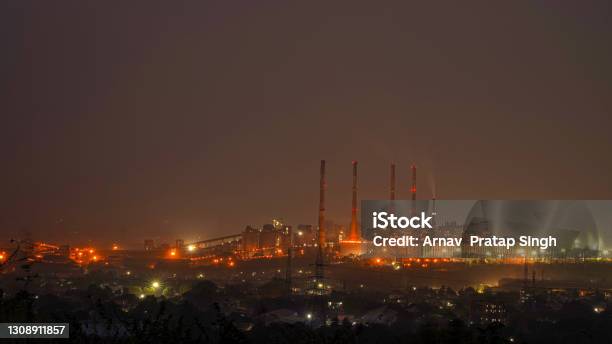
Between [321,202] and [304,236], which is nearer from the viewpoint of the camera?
[321,202]

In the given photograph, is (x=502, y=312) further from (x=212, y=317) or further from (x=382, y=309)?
(x=212, y=317)

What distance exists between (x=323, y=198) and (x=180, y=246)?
25.1 meters

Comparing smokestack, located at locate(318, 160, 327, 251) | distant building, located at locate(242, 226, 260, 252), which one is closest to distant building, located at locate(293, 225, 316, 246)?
distant building, located at locate(242, 226, 260, 252)

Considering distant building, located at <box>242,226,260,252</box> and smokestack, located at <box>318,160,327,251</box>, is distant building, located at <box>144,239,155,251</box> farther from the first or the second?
smokestack, located at <box>318,160,327,251</box>

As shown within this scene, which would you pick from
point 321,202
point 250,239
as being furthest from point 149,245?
point 321,202

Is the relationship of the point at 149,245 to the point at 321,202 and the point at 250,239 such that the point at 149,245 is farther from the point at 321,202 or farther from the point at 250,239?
the point at 321,202

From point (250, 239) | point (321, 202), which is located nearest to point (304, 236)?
point (250, 239)

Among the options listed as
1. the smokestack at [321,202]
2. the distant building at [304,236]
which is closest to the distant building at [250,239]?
A: the distant building at [304,236]

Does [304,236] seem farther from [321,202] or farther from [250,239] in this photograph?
[321,202]

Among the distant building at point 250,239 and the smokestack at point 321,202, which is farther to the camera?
the distant building at point 250,239

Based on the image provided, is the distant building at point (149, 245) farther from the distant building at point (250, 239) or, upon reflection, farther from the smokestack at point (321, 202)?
the smokestack at point (321, 202)

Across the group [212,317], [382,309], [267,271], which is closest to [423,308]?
[382,309]

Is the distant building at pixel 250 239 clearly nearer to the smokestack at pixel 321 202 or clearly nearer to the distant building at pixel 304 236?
the distant building at pixel 304 236

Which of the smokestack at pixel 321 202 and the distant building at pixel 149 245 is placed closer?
the smokestack at pixel 321 202
